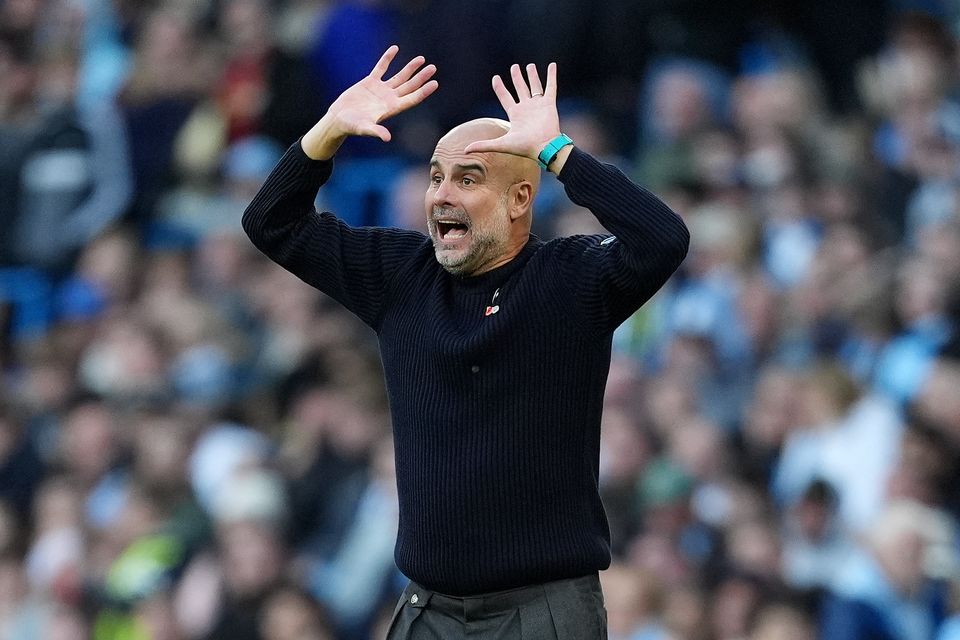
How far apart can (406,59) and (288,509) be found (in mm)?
2472

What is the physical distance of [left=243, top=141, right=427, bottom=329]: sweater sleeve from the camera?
163 inches

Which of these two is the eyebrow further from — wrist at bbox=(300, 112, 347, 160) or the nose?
wrist at bbox=(300, 112, 347, 160)

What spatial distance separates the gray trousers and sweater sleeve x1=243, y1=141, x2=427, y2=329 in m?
0.76

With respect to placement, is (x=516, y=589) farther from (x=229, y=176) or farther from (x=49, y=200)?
(x=49, y=200)

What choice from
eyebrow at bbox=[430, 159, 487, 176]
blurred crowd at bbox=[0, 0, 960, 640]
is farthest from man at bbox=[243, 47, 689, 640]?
blurred crowd at bbox=[0, 0, 960, 640]

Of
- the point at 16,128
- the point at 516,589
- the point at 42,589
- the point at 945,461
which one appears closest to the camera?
the point at 516,589

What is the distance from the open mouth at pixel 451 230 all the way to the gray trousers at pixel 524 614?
2.77 ft

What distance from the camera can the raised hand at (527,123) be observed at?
3855mm

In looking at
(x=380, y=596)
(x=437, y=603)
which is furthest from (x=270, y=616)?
(x=437, y=603)

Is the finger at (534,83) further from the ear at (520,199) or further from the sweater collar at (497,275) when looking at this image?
the sweater collar at (497,275)

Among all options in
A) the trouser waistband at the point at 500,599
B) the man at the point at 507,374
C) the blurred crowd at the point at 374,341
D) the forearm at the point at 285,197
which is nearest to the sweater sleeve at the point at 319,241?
the forearm at the point at 285,197

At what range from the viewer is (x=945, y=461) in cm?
618

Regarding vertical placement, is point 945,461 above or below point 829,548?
above

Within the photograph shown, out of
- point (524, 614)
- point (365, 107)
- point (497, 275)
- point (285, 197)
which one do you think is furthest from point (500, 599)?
point (365, 107)
